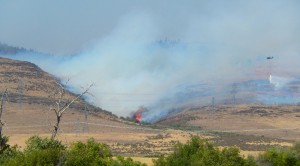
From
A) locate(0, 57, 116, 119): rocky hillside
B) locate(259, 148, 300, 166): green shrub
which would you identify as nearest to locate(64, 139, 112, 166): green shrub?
locate(259, 148, 300, 166): green shrub

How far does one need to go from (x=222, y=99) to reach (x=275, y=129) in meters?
50.8

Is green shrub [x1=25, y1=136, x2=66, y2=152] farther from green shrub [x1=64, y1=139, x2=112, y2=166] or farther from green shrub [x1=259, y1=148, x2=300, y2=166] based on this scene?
green shrub [x1=259, y1=148, x2=300, y2=166]

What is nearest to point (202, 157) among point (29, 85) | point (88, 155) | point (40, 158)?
point (88, 155)

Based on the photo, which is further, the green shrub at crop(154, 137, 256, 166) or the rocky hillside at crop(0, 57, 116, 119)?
the rocky hillside at crop(0, 57, 116, 119)

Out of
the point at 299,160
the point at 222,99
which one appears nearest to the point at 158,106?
the point at 222,99

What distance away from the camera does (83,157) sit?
3769 cm

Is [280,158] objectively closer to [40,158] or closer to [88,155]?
[88,155]

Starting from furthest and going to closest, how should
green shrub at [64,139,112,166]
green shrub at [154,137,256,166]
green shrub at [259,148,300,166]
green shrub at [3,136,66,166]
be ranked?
green shrub at [259,148,300,166] < green shrub at [154,137,256,166] < green shrub at [64,139,112,166] < green shrub at [3,136,66,166]

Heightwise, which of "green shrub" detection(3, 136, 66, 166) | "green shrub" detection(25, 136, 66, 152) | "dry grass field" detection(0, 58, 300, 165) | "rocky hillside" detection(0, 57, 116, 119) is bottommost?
"green shrub" detection(3, 136, 66, 166)

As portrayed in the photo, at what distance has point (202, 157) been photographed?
42.8 meters

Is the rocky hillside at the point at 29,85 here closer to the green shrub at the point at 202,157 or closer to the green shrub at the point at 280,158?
the green shrub at the point at 202,157

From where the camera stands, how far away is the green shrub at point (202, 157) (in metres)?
42.4

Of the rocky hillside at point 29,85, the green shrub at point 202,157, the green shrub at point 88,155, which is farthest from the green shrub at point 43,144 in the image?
the rocky hillside at point 29,85

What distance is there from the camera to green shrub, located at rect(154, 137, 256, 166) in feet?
139
